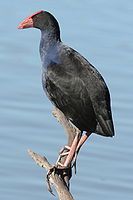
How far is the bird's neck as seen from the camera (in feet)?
25.0

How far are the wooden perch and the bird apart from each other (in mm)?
55

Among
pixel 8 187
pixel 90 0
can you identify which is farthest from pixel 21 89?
pixel 90 0

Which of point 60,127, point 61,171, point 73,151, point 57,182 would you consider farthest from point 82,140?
point 60,127

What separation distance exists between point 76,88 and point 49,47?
0.45 metres

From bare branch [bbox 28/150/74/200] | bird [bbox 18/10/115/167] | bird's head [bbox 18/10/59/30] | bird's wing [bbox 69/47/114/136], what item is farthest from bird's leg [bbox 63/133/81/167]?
bird's head [bbox 18/10/59/30]

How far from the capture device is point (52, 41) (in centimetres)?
772

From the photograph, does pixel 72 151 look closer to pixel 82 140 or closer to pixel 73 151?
pixel 73 151

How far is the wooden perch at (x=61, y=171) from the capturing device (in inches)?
264

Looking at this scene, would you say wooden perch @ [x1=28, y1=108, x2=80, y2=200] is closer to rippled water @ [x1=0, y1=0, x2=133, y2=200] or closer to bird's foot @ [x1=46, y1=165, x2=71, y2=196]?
bird's foot @ [x1=46, y1=165, x2=71, y2=196]

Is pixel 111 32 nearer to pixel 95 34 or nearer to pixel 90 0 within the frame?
pixel 95 34

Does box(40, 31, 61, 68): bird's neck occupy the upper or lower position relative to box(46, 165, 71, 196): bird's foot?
upper

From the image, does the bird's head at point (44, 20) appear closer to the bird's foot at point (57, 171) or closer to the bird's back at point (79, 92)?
the bird's back at point (79, 92)

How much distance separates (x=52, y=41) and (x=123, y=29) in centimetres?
592

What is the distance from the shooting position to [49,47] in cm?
771
